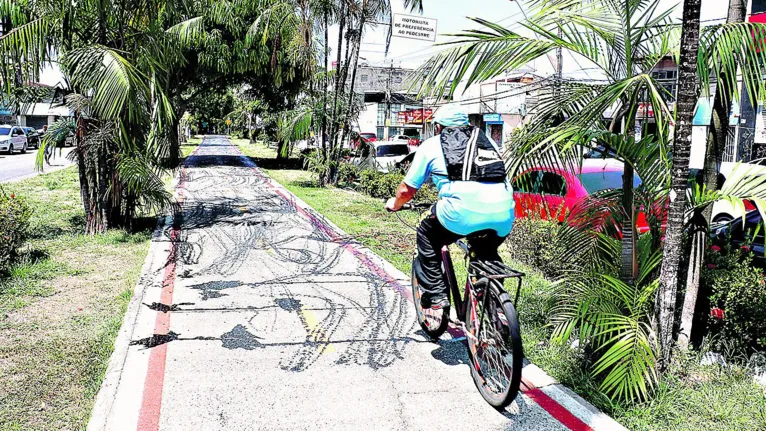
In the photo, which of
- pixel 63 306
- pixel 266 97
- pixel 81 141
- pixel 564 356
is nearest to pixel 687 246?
pixel 564 356

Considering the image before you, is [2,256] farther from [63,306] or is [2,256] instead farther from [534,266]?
[534,266]

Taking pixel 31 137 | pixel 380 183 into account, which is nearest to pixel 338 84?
pixel 380 183

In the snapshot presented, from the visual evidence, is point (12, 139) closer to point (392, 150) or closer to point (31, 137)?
point (31, 137)

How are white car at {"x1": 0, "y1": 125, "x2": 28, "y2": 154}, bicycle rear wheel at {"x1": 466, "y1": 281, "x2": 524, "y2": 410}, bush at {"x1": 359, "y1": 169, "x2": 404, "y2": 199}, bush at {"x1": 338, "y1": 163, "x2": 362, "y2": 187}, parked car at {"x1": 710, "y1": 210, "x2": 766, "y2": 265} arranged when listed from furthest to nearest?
white car at {"x1": 0, "y1": 125, "x2": 28, "y2": 154} < bush at {"x1": 338, "y1": 163, "x2": 362, "y2": 187} < bush at {"x1": 359, "y1": 169, "x2": 404, "y2": 199} < parked car at {"x1": 710, "y1": 210, "x2": 766, "y2": 265} < bicycle rear wheel at {"x1": 466, "y1": 281, "x2": 524, "y2": 410}

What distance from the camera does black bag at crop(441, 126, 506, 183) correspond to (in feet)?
14.5

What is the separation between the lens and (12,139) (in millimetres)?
35438

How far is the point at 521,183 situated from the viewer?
5.12m

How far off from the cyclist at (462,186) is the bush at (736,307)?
5.56ft

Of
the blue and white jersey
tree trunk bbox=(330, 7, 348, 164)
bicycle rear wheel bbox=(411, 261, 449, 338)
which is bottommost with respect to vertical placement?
bicycle rear wheel bbox=(411, 261, 449, 338)

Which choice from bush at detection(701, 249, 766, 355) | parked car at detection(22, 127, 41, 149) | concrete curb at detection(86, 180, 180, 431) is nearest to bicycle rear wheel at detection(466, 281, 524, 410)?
bush at detection(701, 249, 766, 355)

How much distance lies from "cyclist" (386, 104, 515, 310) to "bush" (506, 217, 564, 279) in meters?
3.45

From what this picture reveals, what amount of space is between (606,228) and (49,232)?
339 inches

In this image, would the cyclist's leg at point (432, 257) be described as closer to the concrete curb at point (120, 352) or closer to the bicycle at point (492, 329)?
the bicycle at point (492, 329)

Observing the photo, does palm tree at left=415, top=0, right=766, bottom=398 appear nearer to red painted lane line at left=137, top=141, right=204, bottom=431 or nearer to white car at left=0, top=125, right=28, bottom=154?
red painted lane line at left=137, top=141, right=204, bottom=431
